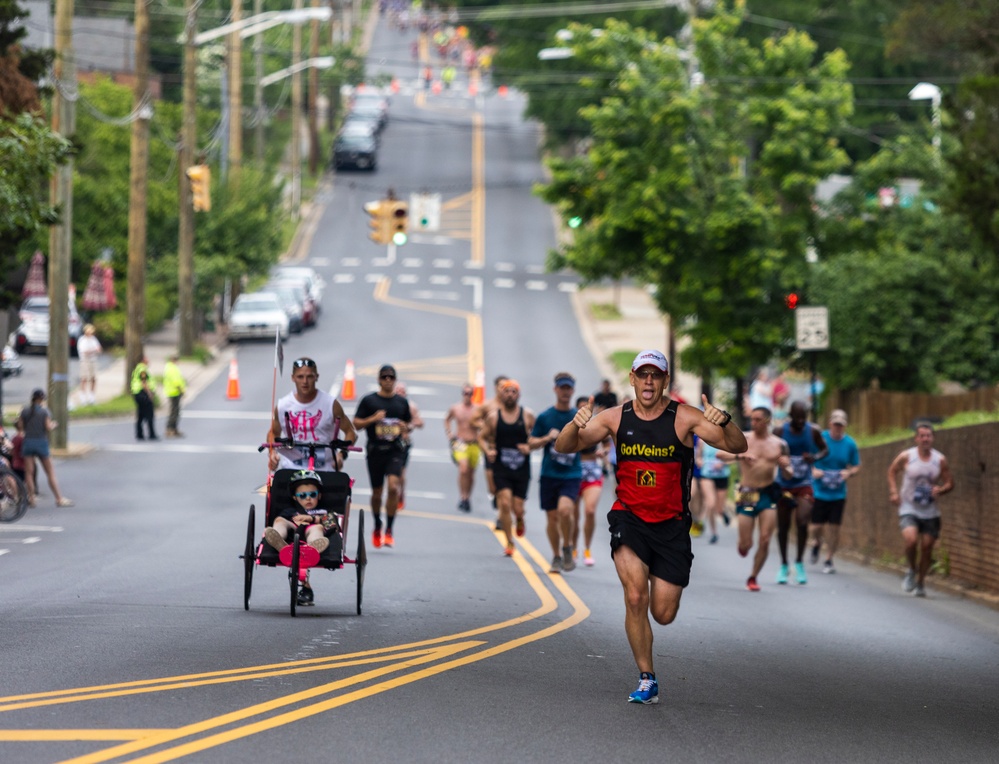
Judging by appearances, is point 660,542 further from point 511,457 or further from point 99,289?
point 99,289

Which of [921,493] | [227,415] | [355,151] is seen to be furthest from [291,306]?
[921,493]

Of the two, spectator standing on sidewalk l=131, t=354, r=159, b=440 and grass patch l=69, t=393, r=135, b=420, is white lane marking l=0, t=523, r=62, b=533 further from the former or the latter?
grass patch l=69, t=393, r=135, b=420

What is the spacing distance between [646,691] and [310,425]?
5.10 meters

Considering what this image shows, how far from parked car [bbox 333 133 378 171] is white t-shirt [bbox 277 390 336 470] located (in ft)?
238

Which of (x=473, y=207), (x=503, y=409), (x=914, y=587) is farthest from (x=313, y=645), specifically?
(x=473, y=207)

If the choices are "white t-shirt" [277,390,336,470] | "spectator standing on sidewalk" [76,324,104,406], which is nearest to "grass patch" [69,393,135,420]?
"spectator standing on sidewalk" [76,324,104,406]

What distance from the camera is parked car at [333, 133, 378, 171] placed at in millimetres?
85500

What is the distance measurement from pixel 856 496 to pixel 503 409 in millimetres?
8684

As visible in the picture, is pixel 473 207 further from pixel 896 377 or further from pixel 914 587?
pixel 914 587

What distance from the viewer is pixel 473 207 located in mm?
83250

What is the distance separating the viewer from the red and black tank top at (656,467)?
9.68 meters

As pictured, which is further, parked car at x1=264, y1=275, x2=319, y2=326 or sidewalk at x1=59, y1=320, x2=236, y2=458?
parked car at x1=264, y1=275, x2=319, y2=326

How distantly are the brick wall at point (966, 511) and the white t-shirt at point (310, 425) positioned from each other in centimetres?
816

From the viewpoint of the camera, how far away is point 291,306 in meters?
54.5
